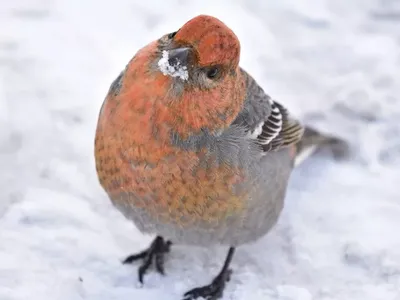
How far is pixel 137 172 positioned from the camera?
10.9 ft

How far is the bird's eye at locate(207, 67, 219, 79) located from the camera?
3146 millimetres

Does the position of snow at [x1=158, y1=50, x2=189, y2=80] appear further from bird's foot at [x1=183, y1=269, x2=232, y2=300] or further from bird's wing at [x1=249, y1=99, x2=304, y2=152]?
bird's foot at [x1=183, y1=269, x2=232, y2=300]

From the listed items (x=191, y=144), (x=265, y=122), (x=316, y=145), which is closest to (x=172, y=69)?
(x=191, y=144)

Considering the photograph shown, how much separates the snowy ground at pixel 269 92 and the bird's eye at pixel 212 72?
113cm

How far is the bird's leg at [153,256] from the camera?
3860mm

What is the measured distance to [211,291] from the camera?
3805 mm

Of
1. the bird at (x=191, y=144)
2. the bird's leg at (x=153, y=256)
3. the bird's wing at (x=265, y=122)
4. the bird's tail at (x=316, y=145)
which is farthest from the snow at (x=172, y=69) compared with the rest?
the bird's tail at (x=316, y=145)

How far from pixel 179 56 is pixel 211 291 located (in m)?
1.26

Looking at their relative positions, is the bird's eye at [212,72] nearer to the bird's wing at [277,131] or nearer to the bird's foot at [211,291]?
the bird's wing at [277,131]

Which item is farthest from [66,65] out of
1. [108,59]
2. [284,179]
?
[284,179]

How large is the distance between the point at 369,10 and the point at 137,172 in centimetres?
296

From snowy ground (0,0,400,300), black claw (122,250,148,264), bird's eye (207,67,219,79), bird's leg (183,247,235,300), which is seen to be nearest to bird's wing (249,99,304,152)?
snowy ground (0,0,400,300)

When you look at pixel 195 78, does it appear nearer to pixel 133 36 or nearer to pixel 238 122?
pixel 238 122

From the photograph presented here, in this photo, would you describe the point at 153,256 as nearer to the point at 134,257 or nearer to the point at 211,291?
the point at 134,257
